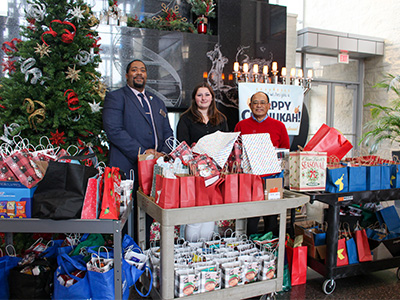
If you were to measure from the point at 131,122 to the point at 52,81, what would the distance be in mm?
743

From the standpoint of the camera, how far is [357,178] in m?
2.51

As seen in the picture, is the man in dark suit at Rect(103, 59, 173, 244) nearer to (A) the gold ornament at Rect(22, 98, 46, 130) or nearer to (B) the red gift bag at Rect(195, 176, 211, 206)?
(A) the gold ornament at Rect(22, 98, 46, 130)

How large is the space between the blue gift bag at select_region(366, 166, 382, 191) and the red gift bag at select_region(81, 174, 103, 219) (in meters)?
1.99

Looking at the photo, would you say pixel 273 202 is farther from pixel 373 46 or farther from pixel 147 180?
pixel 373 46

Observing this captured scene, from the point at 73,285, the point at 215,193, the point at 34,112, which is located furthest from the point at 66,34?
the point at 73,285

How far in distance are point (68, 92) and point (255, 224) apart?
6.39ft

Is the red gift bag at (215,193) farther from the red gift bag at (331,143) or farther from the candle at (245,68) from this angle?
the candle at (245,68)

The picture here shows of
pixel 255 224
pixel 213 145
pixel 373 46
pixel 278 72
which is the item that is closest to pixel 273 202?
pixel 213 145

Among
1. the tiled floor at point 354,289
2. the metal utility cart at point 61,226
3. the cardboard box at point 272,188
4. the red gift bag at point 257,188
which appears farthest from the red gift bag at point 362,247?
the metal utility cart at point 61,226

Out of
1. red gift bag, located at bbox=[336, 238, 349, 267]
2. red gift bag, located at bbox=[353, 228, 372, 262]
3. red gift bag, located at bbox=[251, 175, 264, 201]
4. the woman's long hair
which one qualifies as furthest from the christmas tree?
red gift bag, located at bbox=[353, 228, 372, 262]

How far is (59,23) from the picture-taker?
9.18ft

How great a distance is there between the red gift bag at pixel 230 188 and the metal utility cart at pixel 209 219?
0.15ft

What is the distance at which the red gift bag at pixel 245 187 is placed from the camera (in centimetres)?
210

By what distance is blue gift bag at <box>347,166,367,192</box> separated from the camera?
2488mm
